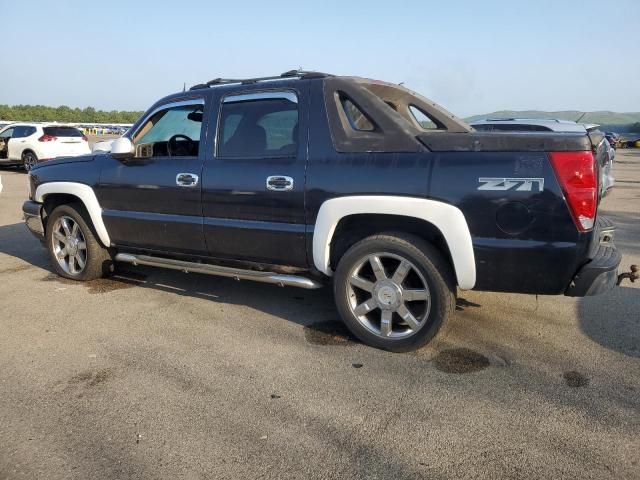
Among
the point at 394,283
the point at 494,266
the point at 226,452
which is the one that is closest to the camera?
the point at 226,452

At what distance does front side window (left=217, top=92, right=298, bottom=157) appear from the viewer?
3906 mm

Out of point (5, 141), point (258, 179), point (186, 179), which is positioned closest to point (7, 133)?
point (5, 141)

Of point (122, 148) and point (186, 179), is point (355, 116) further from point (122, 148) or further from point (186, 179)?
point (122, 148)

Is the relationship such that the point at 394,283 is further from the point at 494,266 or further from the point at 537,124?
the point at 537,124

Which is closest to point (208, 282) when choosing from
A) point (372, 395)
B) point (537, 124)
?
point (372, 395)

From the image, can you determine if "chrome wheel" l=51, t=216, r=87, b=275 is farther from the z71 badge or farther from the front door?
the z71 badge

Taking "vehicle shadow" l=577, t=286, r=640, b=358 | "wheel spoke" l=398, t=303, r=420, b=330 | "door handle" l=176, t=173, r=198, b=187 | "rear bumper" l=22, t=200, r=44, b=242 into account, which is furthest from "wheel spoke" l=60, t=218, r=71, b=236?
"vehicle shadow" l=577, t=286, r=640, b=358

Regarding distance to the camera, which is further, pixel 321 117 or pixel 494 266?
pixel 321 117

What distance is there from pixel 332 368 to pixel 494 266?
47.7 inches

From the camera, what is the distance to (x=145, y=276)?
217 inches

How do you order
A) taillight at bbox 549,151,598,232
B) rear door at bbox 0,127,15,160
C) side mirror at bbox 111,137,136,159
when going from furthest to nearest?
rear door at bbox 0,127,15,160, side mirror at bbox 111,137,136,159, taillight at bbox 549,151,598,232

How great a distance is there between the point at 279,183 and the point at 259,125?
584 millimetres

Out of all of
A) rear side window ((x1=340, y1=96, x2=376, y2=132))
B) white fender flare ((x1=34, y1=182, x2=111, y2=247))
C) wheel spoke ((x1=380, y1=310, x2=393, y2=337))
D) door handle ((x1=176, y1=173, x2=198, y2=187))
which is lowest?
wheel spoke ((x1=380, y1=310, x2=393, y2=337))

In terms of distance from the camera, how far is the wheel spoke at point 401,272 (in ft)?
11.5
